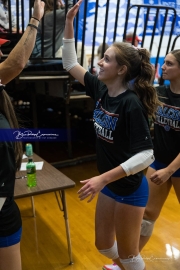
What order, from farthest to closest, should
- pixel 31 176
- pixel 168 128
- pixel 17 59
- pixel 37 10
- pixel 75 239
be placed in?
1. pixel 75 239
2. pixel 31 176
3. pixel 168 128
4. pixel 37 10
5. pixel 17 59

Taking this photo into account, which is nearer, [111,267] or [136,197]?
[136,197]

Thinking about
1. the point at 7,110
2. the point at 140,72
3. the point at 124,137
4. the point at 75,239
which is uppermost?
the point at 140,72

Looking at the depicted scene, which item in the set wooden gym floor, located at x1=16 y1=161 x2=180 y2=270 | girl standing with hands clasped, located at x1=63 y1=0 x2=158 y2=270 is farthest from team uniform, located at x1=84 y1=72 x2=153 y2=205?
wooden gym floor, located at x1=16 y1=161 x2=180 y2=270

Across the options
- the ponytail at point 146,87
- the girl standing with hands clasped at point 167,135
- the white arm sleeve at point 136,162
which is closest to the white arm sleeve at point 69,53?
the ponytail at point 146,87

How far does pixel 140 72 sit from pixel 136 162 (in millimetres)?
460

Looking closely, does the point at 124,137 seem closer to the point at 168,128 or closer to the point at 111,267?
the point at 168,128

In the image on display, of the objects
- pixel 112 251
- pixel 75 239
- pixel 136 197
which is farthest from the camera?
pixel 75 239

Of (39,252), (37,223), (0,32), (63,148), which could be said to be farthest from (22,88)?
(39,252)

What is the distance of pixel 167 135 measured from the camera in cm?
197

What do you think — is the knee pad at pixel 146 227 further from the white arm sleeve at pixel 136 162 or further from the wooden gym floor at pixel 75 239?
the white arm sleeve at pixel 136 162

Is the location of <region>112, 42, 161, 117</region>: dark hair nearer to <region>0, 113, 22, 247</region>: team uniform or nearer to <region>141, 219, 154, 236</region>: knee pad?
<region>0, 113, 22, 247</region>: team uniform

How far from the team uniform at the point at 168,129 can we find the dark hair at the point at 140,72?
390 mm

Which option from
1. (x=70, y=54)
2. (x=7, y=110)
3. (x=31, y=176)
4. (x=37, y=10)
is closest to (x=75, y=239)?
(x=31, y=176)

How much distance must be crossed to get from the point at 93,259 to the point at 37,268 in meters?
0.38
